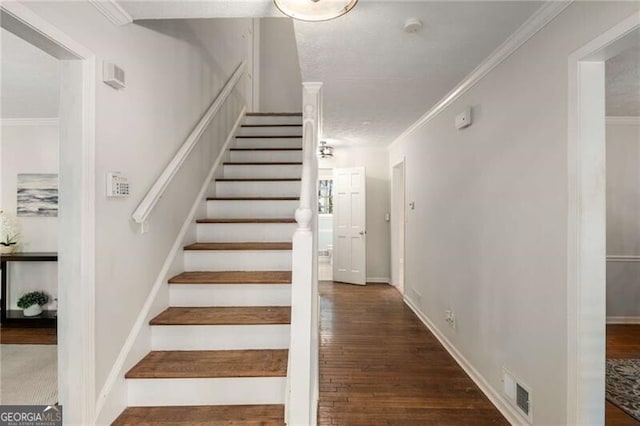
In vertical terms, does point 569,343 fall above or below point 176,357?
above

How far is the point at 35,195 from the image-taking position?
3.70 metres

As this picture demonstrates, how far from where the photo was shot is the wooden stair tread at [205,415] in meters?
1.43

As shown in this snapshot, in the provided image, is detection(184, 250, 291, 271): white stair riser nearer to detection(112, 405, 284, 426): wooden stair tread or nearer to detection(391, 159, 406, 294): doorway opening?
detection(112, 405, 284, 426): wooden stair tread

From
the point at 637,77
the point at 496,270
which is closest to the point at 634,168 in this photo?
the point at 637,77

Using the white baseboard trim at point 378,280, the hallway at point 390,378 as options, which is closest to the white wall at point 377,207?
the white baseboard trim at point 378,280

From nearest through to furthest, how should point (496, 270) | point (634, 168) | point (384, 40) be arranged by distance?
1. point (384, 40)
2. point (496, 270)
3. point (634, 168)

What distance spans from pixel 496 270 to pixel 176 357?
212cm

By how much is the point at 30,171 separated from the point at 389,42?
14.3 ft

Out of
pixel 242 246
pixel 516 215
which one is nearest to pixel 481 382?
pixel 516 215

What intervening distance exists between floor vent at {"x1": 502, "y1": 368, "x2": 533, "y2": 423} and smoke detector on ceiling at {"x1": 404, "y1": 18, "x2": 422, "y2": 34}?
2.14m

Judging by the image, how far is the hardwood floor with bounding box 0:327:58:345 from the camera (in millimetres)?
2953

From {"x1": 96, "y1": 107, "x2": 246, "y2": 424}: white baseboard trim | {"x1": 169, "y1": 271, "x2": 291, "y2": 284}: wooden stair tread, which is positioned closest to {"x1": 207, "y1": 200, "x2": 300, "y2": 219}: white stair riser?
{"x1": 96, "y1": 107, "x2": 246, "y2": 424}: white baseboard trim

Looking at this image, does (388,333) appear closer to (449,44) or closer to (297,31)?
(449,44)

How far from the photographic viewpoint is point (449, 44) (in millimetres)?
1904
